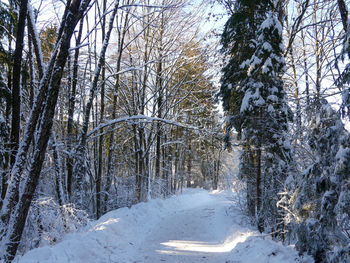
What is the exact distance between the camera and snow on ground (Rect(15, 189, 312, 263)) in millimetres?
5301

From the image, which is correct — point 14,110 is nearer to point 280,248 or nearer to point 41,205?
point 41,205

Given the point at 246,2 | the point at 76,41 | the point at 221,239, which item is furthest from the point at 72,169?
the point at 246,2

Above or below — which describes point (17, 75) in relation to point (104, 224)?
above

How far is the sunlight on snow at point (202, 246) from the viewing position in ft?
23.8

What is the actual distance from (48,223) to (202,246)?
4.32 m

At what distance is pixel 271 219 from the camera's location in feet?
33.9

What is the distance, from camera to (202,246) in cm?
781

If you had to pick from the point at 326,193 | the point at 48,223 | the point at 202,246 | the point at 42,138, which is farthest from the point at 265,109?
the point at 48,223

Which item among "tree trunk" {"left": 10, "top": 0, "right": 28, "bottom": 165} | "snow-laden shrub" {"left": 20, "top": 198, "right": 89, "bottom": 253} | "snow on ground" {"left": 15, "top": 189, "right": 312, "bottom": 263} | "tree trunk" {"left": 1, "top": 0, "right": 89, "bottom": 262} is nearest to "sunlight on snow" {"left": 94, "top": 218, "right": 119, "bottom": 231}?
"snow on ground" {"left": 15, "top": 189, "right": 312, "bottom": 263}

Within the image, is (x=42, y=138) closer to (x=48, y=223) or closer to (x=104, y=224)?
(x=48, y=223)

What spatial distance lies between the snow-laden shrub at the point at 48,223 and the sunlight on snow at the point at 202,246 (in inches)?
98.2

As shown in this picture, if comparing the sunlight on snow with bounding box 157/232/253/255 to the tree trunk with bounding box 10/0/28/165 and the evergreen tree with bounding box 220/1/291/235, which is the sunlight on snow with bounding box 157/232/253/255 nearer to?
the evergreen tree with bounding box 220/1/291/235

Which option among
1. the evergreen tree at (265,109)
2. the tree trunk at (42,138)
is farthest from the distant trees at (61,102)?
the evergreen tree at (265,109)

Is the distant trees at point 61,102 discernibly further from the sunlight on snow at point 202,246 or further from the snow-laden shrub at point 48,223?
the sunlight on snow at point 202,246
